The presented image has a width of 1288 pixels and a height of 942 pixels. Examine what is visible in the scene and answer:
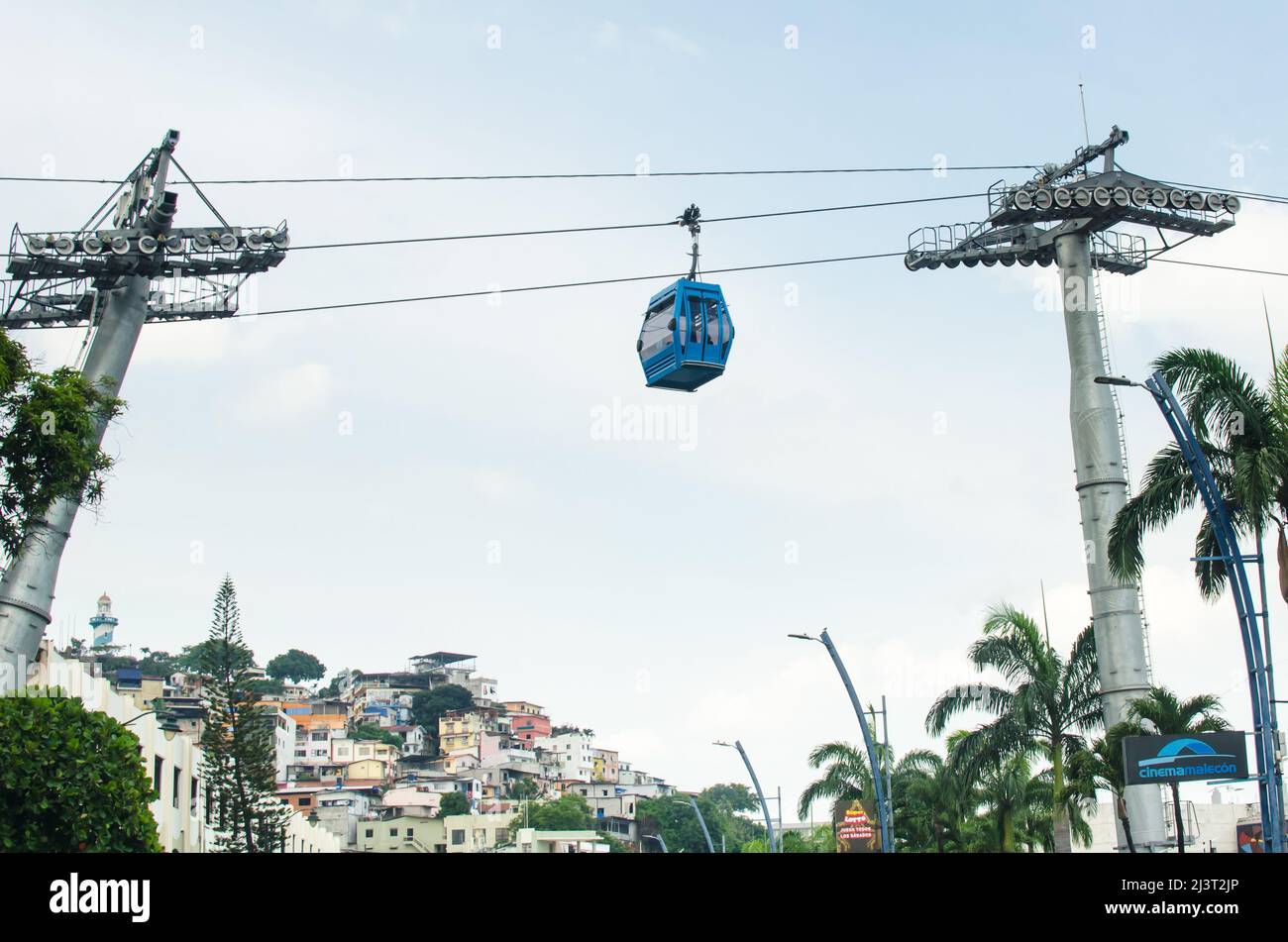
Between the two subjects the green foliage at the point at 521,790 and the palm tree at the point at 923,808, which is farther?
the green foliage at the point at 521,790

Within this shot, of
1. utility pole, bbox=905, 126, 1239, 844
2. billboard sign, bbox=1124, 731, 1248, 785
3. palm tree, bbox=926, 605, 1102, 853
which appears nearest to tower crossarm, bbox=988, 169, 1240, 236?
utility pole, bbox=905, 126, 1239, 844

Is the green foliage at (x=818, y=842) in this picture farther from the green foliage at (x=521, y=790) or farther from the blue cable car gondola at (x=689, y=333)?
the green foliage at (x=521, y=790)

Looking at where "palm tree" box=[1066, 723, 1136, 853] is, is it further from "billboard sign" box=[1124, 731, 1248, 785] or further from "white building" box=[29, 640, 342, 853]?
"white building" box=[29, 640, 342, 853]

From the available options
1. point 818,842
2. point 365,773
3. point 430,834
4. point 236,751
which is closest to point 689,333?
point 236,751

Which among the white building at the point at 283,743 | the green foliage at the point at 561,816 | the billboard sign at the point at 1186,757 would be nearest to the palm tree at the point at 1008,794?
the billboard sign at the point at 1186,757

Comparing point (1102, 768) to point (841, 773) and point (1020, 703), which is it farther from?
point (841, 773)

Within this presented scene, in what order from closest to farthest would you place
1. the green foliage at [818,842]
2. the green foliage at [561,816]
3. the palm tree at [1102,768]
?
the palm tree at [1102,768] → the green foliage at [818,842] → the green foliage at [561,816]
